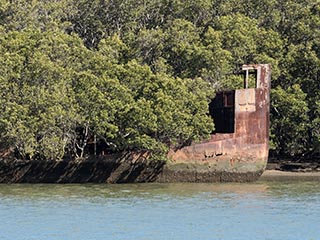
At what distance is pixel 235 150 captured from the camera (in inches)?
1794

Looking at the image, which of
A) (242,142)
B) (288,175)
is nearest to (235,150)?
(242,142)

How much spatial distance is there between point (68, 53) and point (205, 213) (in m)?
15.6

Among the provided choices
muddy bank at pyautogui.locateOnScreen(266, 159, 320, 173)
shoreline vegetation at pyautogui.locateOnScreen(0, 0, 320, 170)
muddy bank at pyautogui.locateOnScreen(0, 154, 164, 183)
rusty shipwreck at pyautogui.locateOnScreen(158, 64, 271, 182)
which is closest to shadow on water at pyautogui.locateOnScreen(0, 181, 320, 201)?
rusty shipwreck at pyautogui.locateOnScreen(158, 64, 271, 182)

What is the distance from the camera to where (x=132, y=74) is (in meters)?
46.1

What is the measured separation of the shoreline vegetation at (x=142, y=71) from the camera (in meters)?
44.5

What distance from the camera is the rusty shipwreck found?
149 feet

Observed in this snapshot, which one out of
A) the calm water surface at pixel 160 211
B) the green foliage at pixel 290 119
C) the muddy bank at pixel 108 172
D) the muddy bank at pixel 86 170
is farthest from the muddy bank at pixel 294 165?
the muddy bank at pixel 86 170

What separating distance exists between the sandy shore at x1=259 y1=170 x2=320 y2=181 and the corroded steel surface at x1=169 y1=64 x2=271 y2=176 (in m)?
3.21

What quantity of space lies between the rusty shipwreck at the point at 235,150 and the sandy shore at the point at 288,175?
10.6 ft

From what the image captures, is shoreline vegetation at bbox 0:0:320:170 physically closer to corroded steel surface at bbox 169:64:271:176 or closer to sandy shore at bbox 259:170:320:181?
corroded steel surface at bbox 169:64:271:176

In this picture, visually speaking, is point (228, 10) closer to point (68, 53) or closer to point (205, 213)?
point (68, 53)

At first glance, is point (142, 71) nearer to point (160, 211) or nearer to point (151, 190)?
point (151, 190)

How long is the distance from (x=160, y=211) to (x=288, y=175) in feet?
53.5

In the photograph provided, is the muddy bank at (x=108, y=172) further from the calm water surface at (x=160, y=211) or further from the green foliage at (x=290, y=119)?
the green foliage at (x=290, y=119)
